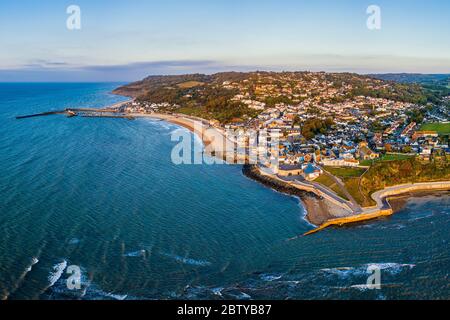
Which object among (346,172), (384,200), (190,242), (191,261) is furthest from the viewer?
(346,172)

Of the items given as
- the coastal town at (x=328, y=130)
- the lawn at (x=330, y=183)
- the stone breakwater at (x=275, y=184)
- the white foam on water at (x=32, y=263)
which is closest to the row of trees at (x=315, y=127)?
the coastal town at (x=328, y=130)

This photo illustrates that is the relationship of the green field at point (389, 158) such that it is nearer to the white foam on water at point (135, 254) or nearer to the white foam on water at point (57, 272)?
the white foam on water at point (135, 254)

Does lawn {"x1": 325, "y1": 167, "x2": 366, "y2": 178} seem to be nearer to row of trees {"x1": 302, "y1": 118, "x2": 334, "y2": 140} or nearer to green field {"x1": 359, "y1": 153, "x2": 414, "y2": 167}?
green field {"x1": 359, "y1": 153, "x2": 414, "y2": 167}

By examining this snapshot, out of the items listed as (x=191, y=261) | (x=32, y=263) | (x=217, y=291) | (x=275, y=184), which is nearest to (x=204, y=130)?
(x=275, y=184)

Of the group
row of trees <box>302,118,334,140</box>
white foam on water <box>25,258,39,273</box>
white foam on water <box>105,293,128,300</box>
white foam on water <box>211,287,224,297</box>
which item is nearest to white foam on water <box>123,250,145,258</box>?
white foam on water <box>105,293,128,300</box>

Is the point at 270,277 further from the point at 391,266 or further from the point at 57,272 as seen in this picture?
the point at 57,272

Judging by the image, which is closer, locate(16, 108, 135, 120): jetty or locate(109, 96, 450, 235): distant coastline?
locate(109, 96, 450, 235): distant coastline
